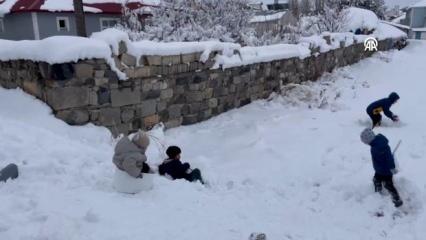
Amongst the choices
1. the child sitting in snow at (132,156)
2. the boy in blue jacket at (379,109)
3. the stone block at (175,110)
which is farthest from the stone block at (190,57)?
the child sitting in snow at (132,156)

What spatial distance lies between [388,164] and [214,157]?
292 centimetres

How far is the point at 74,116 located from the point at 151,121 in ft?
5.37

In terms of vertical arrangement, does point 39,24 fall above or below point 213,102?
above

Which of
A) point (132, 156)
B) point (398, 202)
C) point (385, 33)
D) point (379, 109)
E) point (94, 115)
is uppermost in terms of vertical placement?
point (132, 156)

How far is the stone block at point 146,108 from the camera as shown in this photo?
7.71 metres

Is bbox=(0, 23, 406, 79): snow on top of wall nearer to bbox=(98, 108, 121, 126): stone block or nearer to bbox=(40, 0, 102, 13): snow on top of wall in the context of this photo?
bbox=(98, 108, 121, 126): stone block

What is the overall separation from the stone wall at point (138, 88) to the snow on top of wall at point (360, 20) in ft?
37.7

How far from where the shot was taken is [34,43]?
6.53m

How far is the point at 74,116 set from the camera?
6.66 metres

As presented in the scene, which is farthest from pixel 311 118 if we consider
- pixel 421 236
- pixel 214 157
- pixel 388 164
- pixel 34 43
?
pixel 34 43

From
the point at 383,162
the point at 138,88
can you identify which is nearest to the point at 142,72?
the point at 138,88

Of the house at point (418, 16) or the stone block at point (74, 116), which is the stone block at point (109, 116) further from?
the house at point (418, 16)

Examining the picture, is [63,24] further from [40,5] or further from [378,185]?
[378,185]

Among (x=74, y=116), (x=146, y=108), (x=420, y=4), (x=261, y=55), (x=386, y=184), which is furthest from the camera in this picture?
(x=420, y=4)
